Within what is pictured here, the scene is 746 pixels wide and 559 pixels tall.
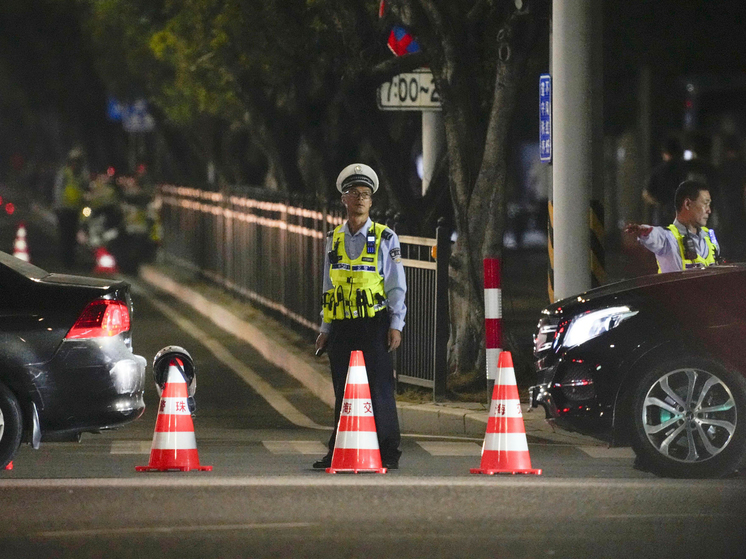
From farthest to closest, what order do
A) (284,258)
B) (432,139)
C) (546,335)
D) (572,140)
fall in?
(284,258) → (432,139) → (572,140) → (546,335)

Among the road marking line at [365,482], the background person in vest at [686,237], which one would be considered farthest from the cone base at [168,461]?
the background person in vest at [686,237]

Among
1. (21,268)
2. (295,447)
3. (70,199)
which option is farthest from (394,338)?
(70,199)

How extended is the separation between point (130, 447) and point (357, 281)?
233 centimetres

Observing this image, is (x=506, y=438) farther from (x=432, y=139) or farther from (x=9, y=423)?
(x=432, y=139)

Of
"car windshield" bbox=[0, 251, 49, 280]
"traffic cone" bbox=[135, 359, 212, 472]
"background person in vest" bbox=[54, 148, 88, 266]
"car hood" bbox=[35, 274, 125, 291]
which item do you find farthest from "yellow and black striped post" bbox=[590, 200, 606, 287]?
"background person in vest" bbox=[54, 148, 88, 266]

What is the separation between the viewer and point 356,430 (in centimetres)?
979

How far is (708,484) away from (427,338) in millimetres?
4261

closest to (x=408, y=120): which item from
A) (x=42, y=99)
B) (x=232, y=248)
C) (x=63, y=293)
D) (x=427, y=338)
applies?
(x=232, y=248)

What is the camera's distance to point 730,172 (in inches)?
1228

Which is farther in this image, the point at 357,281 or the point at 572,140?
the point at 572,140

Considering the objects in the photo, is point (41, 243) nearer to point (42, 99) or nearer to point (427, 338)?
point (42, 99)

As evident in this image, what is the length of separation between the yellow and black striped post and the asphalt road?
1.85 metres

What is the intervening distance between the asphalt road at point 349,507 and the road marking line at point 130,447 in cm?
1

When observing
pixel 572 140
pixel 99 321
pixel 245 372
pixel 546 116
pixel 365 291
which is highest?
pixel 546 116
